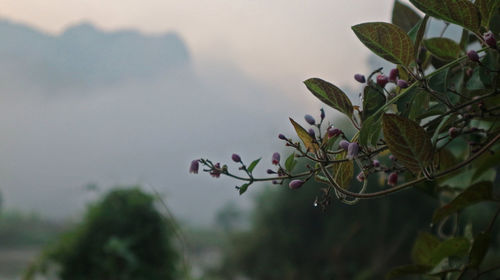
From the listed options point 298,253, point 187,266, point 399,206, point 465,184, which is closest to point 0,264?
point 298,253

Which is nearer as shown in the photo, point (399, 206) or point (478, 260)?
point (478, 260)

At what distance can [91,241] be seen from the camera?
3.26 ft

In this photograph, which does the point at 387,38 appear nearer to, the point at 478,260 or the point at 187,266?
the point at 478,260

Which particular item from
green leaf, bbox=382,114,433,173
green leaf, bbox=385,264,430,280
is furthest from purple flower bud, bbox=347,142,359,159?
green leaf, bbox=385,264,430,280

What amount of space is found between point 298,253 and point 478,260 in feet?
4.38

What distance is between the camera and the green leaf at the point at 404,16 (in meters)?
0.31

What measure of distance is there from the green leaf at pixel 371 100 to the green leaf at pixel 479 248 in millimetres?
91

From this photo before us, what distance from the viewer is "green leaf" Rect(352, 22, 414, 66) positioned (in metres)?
0.19

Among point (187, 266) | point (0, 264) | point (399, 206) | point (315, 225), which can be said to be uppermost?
point (0, 264)

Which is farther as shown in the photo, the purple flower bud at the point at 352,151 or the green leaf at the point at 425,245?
the green leaf at the point at 425,245

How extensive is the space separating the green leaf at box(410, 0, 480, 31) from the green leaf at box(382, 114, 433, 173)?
5 cm

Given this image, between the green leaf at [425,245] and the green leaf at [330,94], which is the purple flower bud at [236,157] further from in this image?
the green leaf at [425,245]

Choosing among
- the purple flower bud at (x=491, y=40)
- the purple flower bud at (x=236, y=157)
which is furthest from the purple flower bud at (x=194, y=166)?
the purple flower bud at (x=491, y=40)

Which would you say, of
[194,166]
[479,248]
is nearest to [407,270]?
[479,248]
